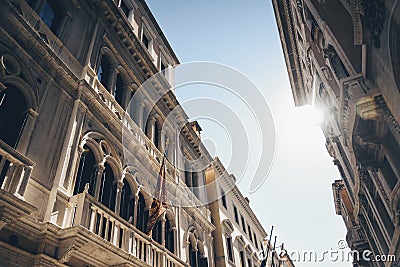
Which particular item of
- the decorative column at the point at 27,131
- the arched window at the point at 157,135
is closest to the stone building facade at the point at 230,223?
the arched window at the point at 157,135

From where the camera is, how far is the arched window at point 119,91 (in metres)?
11.1

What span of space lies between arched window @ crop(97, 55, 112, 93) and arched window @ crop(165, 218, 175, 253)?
223 inches

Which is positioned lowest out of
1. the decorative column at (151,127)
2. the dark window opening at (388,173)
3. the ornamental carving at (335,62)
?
the dark window opening at (388,173)

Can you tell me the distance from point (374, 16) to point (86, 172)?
8.65m

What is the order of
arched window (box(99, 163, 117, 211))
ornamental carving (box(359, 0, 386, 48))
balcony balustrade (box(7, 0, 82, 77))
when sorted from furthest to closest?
arched window (box(99, 163, 117, 211))
ornamental carving (box(359, 0, 386, 48))
balcony balustrade (box(7, 0, 82, 77))

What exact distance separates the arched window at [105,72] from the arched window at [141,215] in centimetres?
396

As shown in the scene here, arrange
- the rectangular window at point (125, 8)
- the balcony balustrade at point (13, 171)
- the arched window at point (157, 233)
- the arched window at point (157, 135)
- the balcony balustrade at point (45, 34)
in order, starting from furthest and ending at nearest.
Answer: the rectangular window at point (125, 8) → the arched window at point (157, 135) → the arched window at point (157, 233) → the balcony balustrade at point (45, 34) → the balcony balustrade at point (13, 171)

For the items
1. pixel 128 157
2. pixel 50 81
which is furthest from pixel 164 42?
pixel 50 81

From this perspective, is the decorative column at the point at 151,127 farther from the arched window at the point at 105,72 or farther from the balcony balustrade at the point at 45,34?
the balcony balustrade at the point at 45,34

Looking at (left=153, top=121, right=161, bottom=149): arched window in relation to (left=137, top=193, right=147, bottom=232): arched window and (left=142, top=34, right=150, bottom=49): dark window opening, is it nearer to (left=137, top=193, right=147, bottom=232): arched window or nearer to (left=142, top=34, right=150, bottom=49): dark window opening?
(left=137, top=193, right=147, bottom=232): arched window

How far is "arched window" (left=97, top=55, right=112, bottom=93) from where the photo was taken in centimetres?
1054

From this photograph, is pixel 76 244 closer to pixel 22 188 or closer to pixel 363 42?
pixel 22 188

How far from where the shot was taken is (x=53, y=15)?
9180mm

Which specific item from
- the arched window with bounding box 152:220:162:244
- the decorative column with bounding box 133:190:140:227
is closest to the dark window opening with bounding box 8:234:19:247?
the decorative column with bounding box 133:190:140:227
